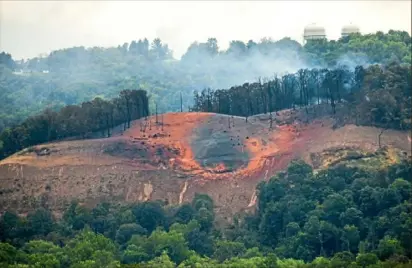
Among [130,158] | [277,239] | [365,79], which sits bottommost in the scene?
[277,239]

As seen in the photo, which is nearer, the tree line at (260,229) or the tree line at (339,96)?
the tree line at (260,229)

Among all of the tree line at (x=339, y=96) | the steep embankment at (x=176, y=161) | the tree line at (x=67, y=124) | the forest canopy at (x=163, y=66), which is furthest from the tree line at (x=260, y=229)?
the forest canopy at (x=163, y=66)

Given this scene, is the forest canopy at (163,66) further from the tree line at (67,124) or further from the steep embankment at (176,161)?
the steep embankment at (176,161)

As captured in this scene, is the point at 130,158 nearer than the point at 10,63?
Yes

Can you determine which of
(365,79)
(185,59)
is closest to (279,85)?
(365,79)

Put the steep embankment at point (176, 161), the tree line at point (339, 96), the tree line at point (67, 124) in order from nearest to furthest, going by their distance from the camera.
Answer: the steep embankment at point (176, 161)
the tree line at point (339, 96)
the tree line at point (67, 124)

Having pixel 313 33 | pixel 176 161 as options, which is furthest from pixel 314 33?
pixel 176 161

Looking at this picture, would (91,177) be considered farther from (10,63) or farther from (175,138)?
(10,63)
